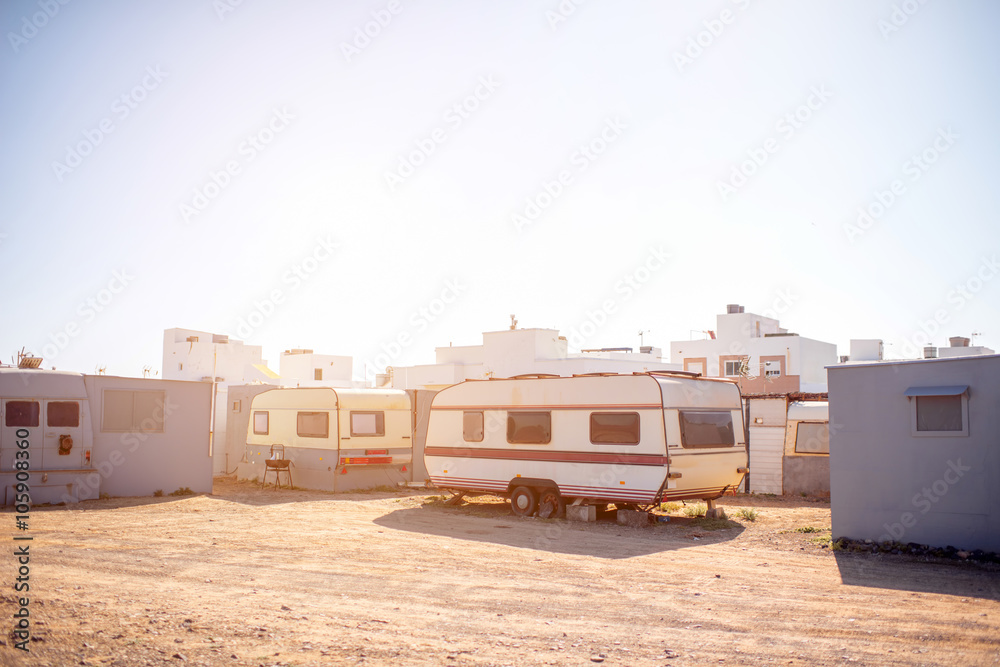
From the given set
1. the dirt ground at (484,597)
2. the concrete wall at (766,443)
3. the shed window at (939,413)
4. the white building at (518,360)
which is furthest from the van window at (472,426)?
the white building at (518,360)

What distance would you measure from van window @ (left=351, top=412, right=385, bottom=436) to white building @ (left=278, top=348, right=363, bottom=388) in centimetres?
4271

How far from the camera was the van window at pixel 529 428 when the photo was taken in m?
15.8

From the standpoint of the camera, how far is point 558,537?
13.3 metres

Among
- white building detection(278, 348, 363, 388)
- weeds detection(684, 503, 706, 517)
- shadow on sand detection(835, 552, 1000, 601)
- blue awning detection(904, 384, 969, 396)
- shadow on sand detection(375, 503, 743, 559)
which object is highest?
white building detection(278, 348, 363, 388)

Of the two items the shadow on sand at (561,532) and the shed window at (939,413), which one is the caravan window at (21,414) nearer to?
the shadow on sand at (561,532)

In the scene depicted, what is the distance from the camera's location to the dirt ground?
6711mm

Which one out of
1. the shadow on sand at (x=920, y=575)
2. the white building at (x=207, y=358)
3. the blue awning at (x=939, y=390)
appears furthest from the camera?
the white building at (x=207, y=358)

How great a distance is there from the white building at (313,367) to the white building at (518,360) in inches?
391

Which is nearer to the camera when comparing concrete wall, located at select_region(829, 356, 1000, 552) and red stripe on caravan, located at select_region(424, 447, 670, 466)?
concrete wall, located at select_region(829, 356, 1000, 552)

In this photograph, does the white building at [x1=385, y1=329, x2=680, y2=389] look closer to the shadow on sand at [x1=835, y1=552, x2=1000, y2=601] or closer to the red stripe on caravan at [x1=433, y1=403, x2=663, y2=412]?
the red stripe on caravan at [x1=433, y1=403, x2=663, y2=412]

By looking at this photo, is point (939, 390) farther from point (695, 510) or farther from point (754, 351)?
point (754, 351)

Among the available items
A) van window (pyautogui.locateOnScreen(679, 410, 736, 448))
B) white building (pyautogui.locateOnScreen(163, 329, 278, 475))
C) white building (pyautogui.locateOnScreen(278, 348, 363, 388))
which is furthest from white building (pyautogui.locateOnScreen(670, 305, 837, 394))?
van window (pyautogui.locateOnScreen(679, 410, 736, 448))

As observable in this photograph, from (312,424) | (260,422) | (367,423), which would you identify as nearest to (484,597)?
(367,423)

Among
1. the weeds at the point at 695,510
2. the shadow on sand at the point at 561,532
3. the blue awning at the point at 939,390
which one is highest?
the blue awning at the point at 939,390
